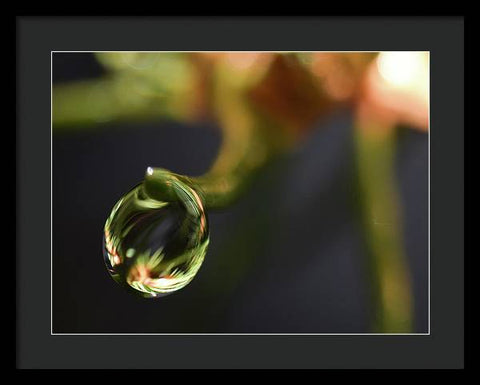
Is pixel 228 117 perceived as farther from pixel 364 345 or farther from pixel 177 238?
pixel 364 345

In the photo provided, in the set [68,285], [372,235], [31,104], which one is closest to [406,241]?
[372,235]

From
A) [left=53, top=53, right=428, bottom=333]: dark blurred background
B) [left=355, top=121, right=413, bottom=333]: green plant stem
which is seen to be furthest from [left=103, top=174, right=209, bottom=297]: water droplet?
[left=355, top=121, right=413, bottom=333]: green plant stem

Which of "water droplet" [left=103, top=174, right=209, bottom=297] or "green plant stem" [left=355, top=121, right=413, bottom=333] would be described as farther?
"green plant stem" [left=355, top=121, right=413, bottom=333]

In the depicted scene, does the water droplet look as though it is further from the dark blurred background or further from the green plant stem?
the green plant stem
